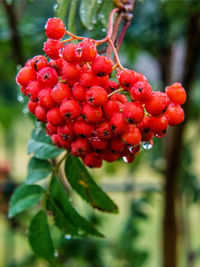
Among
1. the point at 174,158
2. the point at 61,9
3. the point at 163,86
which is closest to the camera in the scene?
the point at 61,9

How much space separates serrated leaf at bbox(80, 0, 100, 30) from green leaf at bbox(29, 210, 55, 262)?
315 millimetres

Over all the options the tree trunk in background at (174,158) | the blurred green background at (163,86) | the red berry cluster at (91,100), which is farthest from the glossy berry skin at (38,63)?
the tree trunk in background at (174,158)

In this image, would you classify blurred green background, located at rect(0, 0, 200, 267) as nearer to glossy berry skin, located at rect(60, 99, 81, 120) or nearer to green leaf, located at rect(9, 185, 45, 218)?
green leaf, located at rect(9, 185, 45, 218)

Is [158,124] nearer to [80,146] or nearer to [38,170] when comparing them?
[80,146]

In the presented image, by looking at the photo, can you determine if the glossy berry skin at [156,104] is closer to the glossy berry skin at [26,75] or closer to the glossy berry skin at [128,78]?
the glossy berry skin at [128,78]

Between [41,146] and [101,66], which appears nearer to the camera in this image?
[101,66]

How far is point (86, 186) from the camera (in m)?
0.51

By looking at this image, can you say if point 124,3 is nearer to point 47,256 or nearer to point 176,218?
point 47,256

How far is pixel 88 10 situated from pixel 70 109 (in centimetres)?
22

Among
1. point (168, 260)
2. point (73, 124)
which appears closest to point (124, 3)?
point (73, 124)

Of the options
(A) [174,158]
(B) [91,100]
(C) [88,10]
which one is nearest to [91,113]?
(B) [91,100]

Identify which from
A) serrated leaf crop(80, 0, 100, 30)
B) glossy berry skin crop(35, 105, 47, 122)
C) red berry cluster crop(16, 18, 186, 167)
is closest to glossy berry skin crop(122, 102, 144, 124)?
red berry cluster crop(16, 18, 186, 167)

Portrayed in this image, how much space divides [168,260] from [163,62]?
0.73 meters

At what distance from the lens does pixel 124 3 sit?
0.52m
